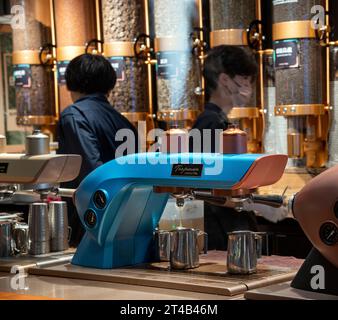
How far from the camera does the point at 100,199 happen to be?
2.55 m

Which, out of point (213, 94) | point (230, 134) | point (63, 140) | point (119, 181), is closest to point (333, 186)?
point (230, 134)

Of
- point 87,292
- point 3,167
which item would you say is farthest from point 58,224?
point 87,292

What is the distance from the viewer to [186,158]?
2.38 meters

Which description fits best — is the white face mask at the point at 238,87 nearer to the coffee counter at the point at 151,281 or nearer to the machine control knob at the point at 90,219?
the coffee counter at the point at 151,281

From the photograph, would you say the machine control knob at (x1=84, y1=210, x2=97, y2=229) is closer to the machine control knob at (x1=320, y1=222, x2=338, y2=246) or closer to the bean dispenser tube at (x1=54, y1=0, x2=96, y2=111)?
the machine control knob at (x1=320, y1=222, x2=338, y2=246)

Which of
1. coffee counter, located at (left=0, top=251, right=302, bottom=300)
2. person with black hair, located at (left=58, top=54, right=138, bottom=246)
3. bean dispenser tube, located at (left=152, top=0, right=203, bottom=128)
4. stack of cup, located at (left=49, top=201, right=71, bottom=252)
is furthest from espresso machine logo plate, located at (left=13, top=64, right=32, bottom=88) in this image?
coffee counter, located at (left=0, top=251, right=302, bottom=300)

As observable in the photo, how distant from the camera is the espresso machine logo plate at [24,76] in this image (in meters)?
4.88

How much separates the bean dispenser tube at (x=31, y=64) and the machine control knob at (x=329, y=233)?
3.09 metres

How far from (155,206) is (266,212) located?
4.85ft

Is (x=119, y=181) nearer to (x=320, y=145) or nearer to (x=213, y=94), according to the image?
(x=213, y=94)

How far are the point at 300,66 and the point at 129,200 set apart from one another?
1.64 meters

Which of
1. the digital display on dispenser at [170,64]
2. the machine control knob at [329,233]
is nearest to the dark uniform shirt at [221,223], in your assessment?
the digital display on dispenser at [170,64]

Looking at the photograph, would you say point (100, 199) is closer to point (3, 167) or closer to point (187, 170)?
point (187, 170)

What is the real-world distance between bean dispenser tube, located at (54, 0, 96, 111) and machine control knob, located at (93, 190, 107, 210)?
93.5 inches
